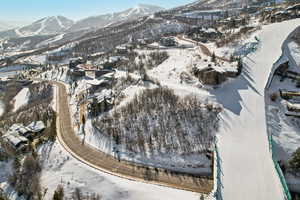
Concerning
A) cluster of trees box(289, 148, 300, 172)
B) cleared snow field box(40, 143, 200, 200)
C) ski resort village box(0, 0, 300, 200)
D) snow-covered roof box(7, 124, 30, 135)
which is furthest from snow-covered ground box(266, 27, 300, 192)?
snow-covered roof box(7, 124, 30, 135)

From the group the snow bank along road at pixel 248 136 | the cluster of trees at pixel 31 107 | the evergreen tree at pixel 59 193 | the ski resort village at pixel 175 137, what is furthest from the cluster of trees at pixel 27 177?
the snow bank along road at pixel 248 136

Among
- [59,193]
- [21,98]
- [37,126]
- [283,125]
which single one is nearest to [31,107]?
[21,98]

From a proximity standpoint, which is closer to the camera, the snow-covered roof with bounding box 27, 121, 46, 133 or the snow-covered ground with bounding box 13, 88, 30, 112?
the snow-covered roof with bounding box 27, 121, 46, 133

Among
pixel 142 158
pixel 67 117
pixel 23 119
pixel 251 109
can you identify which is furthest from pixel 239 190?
pixel 23 119

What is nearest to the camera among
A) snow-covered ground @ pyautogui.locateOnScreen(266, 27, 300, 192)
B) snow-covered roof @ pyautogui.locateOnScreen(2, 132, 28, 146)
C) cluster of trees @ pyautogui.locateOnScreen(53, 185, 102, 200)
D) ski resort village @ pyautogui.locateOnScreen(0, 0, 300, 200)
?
cluster of trees @ pyautogui.locateOnScreen(53, 185, 102, 200)

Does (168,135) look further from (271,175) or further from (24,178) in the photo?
(24,178)

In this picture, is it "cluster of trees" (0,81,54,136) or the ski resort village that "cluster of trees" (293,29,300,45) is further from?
"cluster of trees" (0,81,54,136)

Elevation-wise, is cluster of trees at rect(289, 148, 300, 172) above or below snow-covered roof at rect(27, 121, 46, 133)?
below

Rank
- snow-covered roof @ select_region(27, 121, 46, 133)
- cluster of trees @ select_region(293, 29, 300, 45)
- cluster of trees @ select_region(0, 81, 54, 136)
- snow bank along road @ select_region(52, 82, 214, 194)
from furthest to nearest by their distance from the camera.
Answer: cluster of trees @ select_region(293, 29, 300, 45), cluster of trees @ select_region(0, 81, 54, 136), snow-covered roof @ select_region(27, 121, 46, 133), snow bank along road @ select_region(52, 82, 214, 194)
